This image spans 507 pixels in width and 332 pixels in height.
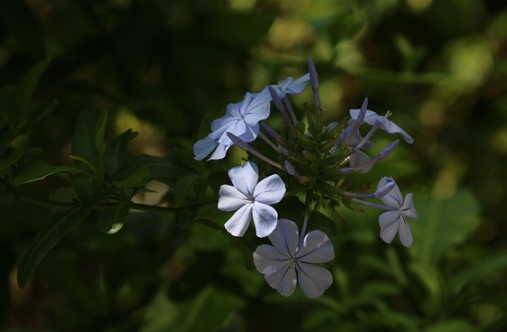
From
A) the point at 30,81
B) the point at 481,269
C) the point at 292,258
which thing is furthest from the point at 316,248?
the point at 481,269

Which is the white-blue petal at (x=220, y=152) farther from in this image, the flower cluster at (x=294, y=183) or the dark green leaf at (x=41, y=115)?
the dark green leaf at (x=41, y=115)

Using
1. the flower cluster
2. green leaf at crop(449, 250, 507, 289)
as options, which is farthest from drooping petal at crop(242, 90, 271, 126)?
green leaf at crop(449, 250, 507, 289)

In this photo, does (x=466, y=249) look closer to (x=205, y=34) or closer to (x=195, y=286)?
(x=195, y=286)

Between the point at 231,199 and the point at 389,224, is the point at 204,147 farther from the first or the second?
the point at 389,224

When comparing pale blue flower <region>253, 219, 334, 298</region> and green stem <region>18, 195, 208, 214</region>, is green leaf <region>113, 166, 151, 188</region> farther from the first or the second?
pale blue flower <region>253, 219, 334, 298</region>

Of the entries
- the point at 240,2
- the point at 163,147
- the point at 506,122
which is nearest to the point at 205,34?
the point at 240,2

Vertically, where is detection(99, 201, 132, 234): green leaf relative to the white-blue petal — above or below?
below
